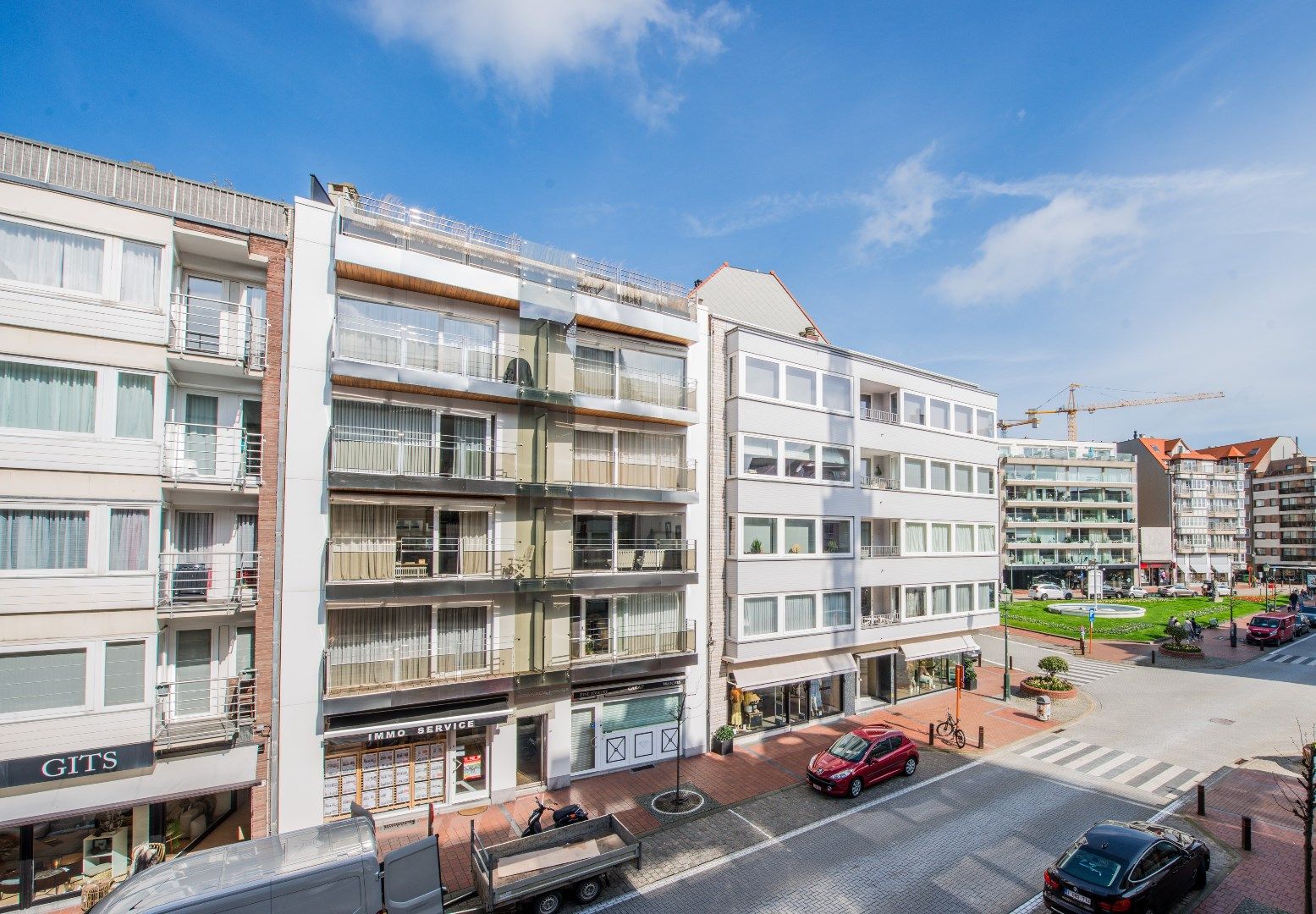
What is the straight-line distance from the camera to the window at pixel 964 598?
28312 millimetres

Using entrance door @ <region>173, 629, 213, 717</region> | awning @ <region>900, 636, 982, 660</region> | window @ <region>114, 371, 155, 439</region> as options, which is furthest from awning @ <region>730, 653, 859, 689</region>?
window @ <region>114, 371, 155, 439</region>

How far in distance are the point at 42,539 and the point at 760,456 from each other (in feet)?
61.1

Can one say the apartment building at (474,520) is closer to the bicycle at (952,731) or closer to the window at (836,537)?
the window at (836,537)

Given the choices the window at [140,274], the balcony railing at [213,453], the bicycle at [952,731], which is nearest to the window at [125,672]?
the balcony railing at [213,453]

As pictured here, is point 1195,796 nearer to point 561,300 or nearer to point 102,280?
point 561,300

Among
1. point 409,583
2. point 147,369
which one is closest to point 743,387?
point 409,583

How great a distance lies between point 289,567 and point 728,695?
46.8 feet

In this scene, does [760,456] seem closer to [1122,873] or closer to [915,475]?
[915,475]

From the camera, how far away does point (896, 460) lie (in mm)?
26469

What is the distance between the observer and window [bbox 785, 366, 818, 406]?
76.5ft

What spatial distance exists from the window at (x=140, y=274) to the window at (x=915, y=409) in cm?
2497

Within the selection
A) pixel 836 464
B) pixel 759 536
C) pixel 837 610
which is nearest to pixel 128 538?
pixel 759 536

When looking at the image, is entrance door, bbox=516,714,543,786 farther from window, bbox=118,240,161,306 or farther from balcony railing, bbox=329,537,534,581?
window, bbox=118,240,161,306

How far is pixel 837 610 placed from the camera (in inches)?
947
